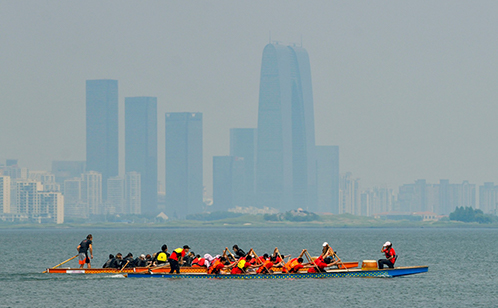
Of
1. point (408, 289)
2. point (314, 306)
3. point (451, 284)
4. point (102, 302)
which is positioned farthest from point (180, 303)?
point (451, 284)

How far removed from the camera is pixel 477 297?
6072cm

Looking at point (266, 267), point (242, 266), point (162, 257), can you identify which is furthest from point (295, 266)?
point (162, 257)

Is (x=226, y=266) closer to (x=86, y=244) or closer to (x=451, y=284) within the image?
(x=86, y=244)

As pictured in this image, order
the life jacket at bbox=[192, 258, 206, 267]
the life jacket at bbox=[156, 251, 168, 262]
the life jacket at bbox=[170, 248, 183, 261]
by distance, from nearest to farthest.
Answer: the life jacket at bbox=[170, 248, 183, 261] → the life jacket at bbox=[156, 251, 168, 262] → the life jacket at bbox=[192, 258, 206, 267]

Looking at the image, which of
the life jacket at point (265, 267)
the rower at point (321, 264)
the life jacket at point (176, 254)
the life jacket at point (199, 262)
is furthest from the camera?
the life jacket at point (199, 262)

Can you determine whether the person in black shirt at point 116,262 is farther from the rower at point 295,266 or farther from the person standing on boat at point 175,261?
the rower at point 295,266

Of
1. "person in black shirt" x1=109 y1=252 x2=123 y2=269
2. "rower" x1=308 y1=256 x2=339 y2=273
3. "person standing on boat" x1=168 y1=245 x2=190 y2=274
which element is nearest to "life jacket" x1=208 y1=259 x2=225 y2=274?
"person standing on boat" x1=168 y1=245 x2=190 y2=274

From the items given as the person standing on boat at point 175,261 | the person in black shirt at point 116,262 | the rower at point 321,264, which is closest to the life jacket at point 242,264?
the person standing on boat at point 175,261

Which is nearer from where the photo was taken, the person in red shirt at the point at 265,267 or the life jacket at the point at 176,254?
the person in red shirt at the point at 265,267

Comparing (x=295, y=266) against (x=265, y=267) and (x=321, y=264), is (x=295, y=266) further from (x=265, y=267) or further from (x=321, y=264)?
(x=265, y=267)

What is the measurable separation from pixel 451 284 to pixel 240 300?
2086 centimetres

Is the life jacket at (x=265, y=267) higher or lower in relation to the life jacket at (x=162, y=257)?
lower

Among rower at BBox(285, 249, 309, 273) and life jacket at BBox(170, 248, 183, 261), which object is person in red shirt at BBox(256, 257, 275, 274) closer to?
rower at BBox(285, 249, 309, 273)

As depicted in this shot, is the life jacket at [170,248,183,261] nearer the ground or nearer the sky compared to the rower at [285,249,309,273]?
nearer the sky
